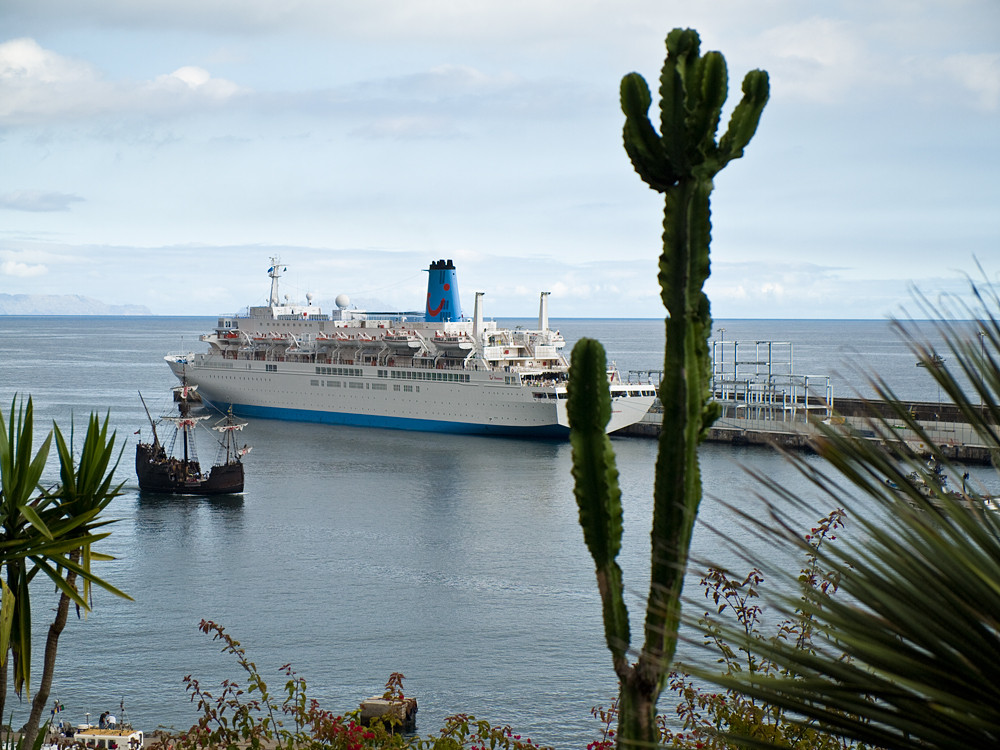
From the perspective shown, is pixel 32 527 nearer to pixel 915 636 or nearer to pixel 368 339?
pixel 915 636

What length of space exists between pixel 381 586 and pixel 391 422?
26889 mm

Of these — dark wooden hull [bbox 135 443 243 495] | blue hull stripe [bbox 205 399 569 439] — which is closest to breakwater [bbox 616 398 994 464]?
blue hull stripe [bbox 205 399 569 439]

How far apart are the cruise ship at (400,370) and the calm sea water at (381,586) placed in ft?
12.3

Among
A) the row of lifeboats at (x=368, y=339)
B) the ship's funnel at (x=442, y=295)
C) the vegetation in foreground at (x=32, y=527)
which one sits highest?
the ship's funnel at (x=442, y=295)

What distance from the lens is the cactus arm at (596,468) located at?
4215 millimetres

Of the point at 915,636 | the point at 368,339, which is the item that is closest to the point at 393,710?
the point at 915,636

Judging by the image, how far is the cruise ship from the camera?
43188mm

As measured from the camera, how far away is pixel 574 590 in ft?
66.8

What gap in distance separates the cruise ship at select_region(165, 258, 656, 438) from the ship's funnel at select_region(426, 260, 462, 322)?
49mm

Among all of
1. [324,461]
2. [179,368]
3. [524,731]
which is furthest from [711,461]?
[179,368]

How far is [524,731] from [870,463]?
1217cm

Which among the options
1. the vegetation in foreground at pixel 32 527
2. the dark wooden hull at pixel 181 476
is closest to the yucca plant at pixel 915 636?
the vegetation in foreground at pixel 32 527

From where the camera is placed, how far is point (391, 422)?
47531 millimetres

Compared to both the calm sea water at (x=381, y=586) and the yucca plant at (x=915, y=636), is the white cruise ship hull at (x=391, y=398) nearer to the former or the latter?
the calm sea water at (x=381, y=586)
